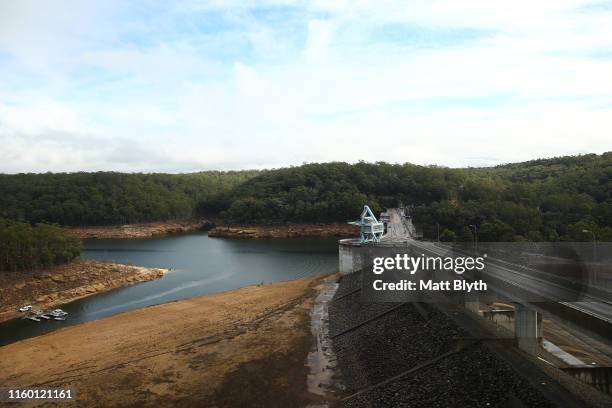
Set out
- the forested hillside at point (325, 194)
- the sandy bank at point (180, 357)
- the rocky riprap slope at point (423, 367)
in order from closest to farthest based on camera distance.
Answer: the rocky riprap slope at point (423, 367) < the sandy bank at point (180, 357) < the forested hillside at point (325, 194)

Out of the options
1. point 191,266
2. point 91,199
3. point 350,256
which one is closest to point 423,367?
point 350,256

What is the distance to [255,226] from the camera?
10619 cm

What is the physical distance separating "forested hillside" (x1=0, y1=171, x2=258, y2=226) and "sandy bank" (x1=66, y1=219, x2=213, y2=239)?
10.7 feet

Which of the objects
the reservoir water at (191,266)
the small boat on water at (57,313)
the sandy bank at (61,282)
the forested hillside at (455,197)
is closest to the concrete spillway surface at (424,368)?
the reservoir water at (191,266)

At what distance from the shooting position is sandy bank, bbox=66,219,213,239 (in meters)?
104

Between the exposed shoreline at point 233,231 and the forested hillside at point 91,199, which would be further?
the forested hillside at point 91,199

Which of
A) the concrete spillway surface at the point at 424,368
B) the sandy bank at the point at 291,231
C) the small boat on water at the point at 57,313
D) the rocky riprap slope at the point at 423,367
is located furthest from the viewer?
the sandy bank at the point at 291,231

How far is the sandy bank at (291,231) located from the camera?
3851 inches

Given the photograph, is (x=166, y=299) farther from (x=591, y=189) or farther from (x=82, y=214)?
(x=82, y=214)

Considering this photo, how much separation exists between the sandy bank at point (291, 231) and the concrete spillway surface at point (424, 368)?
70.8 meters

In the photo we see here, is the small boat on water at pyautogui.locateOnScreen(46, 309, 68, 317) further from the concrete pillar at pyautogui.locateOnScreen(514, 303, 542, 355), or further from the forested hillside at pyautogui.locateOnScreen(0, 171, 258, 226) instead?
the forested hillside at pyautogui.locateOnScreen(0, 171, 258, 226)

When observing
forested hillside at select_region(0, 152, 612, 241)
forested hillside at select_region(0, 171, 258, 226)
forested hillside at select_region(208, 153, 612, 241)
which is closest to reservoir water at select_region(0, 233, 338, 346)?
forested hillside at select_region(208, 153, 612, 241)

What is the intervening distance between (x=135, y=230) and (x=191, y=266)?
180ft

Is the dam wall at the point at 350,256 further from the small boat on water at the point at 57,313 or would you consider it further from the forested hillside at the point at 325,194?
the small boat on water at the point at 57,313
